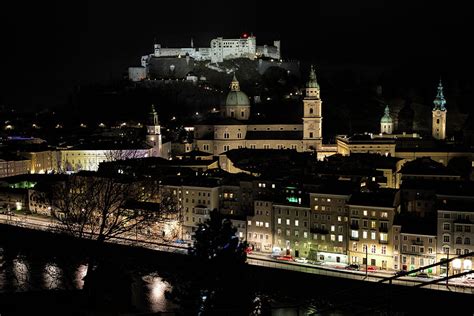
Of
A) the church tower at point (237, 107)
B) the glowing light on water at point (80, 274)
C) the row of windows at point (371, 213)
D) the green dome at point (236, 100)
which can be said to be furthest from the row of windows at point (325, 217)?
the green dome at point (236, 100)

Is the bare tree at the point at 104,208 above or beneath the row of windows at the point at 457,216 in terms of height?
above

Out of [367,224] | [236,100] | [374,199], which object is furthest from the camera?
[236,100]

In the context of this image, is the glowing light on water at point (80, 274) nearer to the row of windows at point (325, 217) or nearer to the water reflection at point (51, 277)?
the water reflection at point (51, 277)

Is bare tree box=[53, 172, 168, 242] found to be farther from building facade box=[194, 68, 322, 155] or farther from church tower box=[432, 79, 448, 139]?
church tower box=[432, 79, 448, 139]

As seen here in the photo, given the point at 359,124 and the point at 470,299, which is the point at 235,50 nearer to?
the point at 359,124

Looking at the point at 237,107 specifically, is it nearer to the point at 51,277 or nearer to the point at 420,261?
the point at 420,261

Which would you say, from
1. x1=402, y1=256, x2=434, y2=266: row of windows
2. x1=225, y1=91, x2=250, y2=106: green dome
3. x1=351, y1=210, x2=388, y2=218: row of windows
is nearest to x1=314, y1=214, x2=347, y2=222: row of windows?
x1=351, y1=210, x2=388, y2=218: row of windows

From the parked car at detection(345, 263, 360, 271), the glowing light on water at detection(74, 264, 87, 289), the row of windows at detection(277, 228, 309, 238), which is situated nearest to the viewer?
the glowing light on water at detection(74, 264, 87, 289)

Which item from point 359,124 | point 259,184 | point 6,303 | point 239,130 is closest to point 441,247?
point 259,184

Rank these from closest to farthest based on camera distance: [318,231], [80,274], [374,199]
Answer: [80,274] < [374,199] < [318,231]

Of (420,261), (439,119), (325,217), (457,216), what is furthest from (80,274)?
(439,119)

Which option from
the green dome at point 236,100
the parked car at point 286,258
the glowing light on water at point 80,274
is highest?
the green dome at point 236,100

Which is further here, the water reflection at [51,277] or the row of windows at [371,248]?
the row of windows at [371,248]

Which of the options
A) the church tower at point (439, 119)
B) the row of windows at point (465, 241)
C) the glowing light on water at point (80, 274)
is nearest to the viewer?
the glowing light on water at point (80, 274)
